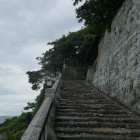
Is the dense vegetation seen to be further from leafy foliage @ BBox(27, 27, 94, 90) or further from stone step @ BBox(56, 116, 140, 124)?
stone step @ BBox(56, 116, 140, 124)

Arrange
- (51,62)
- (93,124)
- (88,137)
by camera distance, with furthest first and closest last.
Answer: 1. (51,62)
2. (93,124)
3. (88,137)

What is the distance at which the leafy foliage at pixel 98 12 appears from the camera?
21.1 feet

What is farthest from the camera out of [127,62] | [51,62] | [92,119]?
[51,62]

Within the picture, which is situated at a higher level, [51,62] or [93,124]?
[51,62]

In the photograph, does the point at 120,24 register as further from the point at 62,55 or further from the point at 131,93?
the point at 62,55

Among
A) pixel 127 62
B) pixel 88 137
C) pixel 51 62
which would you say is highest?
pixel 51 62

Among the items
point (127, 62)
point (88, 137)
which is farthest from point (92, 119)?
point (127, 62)

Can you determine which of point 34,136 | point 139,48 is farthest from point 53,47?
point 34,136

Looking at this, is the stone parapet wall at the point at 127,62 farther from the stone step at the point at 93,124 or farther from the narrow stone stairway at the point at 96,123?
the stone step at the point at 93,124

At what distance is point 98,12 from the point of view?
6879mm

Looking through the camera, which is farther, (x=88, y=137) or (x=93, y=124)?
(x=93, y=124)

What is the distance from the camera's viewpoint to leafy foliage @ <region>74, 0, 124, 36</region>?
6.45m

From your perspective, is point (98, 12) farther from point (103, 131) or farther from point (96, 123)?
point (103, 131)

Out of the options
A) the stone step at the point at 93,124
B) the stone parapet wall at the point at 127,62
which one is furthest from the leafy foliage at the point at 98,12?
the stone step at the point at 93,124
